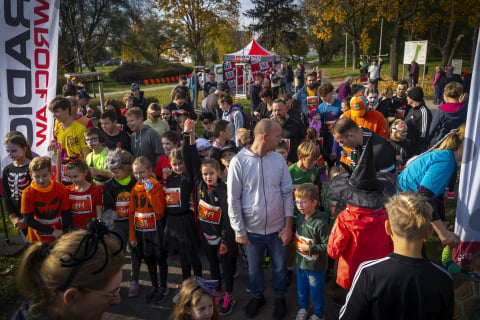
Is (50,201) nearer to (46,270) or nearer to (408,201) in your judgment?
(46,270)

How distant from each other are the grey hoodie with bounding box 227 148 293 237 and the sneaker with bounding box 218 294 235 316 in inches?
Answer: 34.7

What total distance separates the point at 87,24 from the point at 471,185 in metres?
29.5

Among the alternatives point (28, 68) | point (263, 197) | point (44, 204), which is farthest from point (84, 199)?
point (263, 197)

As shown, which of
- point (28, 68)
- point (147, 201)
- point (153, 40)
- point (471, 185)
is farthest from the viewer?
point (153, 40)

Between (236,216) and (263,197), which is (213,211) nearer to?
(236,216)

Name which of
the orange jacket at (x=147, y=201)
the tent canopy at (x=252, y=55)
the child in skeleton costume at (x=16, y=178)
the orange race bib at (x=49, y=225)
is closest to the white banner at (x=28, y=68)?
the child in skeleton costume at (x=16, y=178)

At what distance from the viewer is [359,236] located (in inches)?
116

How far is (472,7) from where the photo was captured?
1936cm

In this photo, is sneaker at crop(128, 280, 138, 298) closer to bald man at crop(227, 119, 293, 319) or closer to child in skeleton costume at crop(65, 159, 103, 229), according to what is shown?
child in skeleton costume at crop(65, 159, 103, 229)

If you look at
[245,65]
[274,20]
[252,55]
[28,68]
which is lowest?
[28,68]

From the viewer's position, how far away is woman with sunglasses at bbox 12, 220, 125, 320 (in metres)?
1.50

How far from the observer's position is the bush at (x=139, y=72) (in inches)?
1342

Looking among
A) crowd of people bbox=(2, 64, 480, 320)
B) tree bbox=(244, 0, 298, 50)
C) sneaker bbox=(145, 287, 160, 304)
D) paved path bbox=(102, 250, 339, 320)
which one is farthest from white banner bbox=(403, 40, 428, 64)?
tree bbox=(244, 0, 298, 50)

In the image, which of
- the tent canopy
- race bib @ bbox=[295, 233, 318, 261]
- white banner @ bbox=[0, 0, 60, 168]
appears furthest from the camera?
the tent canopy
